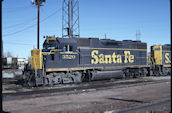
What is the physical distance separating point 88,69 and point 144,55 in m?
7.94

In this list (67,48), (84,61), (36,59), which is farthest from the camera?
(84,61)

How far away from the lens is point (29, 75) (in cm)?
1616

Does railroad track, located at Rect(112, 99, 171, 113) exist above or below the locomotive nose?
below

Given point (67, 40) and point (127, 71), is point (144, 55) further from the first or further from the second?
point (67, 40)

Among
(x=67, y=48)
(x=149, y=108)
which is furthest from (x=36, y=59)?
(x=149, y=108)

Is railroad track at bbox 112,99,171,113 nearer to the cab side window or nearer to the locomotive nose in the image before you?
the cab side window

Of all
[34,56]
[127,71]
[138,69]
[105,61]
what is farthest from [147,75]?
[34,56]

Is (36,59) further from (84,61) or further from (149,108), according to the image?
(149,108)

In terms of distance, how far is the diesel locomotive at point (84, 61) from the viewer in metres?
16.2

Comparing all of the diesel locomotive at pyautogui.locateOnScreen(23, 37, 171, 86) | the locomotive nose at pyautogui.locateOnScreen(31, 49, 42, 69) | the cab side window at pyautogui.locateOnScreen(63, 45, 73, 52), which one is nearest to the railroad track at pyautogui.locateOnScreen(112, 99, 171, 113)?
the diesel locomotive at pyautogui.locateOnScreen(23, 37, 171, 86)

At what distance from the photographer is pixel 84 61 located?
59.9ft

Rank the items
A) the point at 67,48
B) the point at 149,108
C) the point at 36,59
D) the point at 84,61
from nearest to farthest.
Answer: the point at 149,108
the point at 36,59
the point at 67,48
the point at 84,61

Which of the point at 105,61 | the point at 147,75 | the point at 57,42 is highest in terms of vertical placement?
the point at 57,42

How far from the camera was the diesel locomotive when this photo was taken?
16188mm
